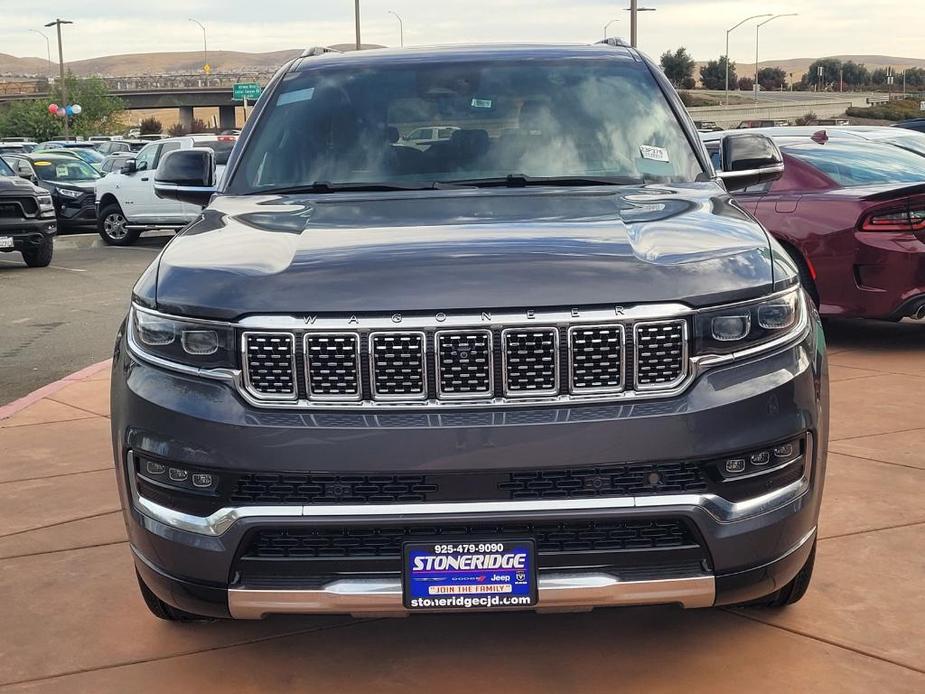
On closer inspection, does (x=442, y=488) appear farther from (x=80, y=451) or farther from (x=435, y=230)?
(x=80, y=451)

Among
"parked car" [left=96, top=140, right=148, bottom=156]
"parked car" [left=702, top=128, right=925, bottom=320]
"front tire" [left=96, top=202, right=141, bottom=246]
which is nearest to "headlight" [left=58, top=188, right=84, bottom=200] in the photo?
"front tire" [left=96, top=202, right=141, bottom=246]

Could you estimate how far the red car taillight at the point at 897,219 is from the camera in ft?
27.4

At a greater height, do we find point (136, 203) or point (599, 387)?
point (599, 387)

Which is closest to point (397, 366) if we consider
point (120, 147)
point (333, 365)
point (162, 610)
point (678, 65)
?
point (333, 365)

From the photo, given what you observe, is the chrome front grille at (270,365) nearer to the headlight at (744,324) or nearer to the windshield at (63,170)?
the headlight at (744,324)

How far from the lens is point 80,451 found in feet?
21.4

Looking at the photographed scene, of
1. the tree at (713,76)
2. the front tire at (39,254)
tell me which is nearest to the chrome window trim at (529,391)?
the front tire at (39,254)


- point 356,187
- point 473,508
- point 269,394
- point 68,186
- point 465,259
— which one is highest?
point 356,187

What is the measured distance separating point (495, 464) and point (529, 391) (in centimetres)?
22

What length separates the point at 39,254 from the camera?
17594mm

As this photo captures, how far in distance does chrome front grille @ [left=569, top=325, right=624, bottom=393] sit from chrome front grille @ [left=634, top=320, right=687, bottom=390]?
0.06 m

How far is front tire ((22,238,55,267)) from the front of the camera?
57.3ft

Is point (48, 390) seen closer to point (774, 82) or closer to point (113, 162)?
point (113, 162)

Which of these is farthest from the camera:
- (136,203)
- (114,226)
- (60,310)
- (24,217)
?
(114,226)
